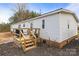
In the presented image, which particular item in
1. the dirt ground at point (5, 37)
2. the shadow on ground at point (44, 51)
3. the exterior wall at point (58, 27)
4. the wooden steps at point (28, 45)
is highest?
the exterior wall at point (58, 27)

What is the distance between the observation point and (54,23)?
3135 mm

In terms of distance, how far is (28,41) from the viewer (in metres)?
3.24

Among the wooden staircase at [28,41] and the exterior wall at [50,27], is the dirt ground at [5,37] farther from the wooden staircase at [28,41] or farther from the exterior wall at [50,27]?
the exterior wall at [50,27]

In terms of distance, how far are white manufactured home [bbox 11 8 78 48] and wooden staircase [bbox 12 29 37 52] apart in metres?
0.15

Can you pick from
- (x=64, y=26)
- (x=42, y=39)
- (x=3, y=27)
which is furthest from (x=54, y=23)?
(x=3, y=27)

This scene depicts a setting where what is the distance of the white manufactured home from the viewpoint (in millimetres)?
3066

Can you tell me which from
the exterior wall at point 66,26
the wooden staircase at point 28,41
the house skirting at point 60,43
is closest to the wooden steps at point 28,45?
the wooden staircase at point 28,41

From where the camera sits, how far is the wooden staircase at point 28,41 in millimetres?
3197

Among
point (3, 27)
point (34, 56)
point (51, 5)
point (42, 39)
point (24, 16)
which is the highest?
point (51, 5)

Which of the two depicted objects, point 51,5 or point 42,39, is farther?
point 42,39

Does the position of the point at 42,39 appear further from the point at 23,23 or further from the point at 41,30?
the point at 23,23

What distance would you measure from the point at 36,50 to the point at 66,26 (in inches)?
29.1

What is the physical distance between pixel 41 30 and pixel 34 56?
557 millimetres

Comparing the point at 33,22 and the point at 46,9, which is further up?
the point at 46,9
